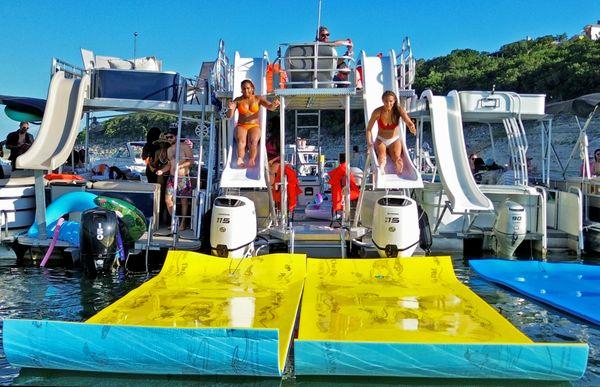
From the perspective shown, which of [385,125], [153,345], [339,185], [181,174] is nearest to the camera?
[153,345]

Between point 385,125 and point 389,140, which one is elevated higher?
point 385,125

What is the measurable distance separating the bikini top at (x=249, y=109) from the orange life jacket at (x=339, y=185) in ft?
5.86

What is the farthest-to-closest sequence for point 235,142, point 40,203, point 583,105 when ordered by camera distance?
point 583,105 < point 235,142 < point 40,203

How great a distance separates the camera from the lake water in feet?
17.0

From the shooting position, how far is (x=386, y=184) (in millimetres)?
9023

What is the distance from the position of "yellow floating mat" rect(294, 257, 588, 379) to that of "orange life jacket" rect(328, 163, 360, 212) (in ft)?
9.14

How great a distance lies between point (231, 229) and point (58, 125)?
4.12 meters

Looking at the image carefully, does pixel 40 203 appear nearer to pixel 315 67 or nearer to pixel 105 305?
pixel 105 305

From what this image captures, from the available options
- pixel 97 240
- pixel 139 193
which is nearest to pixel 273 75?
pixel 139 193

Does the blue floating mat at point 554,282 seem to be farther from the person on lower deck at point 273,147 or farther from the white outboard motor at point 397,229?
the person on lower deck at point 273,147

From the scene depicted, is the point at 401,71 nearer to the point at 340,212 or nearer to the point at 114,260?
the point at 340,212

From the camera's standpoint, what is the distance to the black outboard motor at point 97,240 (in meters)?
8.65

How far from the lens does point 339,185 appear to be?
10.2 meters

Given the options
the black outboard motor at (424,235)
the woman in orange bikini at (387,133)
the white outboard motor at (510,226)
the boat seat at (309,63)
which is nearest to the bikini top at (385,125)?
the woman in orange bikini at (387,133)
